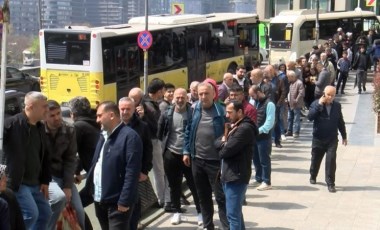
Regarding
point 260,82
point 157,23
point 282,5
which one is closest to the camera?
point 260,82

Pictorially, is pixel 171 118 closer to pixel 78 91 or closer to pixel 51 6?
pixel 78 91

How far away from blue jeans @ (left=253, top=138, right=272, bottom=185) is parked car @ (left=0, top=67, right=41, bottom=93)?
49.3 ft

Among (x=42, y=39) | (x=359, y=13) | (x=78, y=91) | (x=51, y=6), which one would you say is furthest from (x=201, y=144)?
(x=51, y=6)

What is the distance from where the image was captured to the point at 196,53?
24.9 metres

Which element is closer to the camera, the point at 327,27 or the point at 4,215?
the point at 4,215

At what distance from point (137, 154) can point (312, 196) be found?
479 centimetres

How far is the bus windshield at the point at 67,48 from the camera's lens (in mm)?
19531

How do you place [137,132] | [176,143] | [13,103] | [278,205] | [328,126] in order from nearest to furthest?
[137,132] → [176,143] → [278,205] → [328,126] → [13,103]

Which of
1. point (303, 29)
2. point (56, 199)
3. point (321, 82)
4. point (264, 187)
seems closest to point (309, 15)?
point (303, 29)

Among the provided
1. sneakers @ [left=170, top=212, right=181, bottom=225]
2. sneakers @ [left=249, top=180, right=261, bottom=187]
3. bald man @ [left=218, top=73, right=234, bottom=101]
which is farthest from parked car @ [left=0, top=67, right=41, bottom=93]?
sneakers @ [left=170, top=212, right=181, bottom=225]

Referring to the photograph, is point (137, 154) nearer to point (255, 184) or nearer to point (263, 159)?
point (263, 159)

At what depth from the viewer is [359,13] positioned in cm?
3772

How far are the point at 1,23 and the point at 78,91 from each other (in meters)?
12.6

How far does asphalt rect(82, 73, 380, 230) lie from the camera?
28.0 ft
